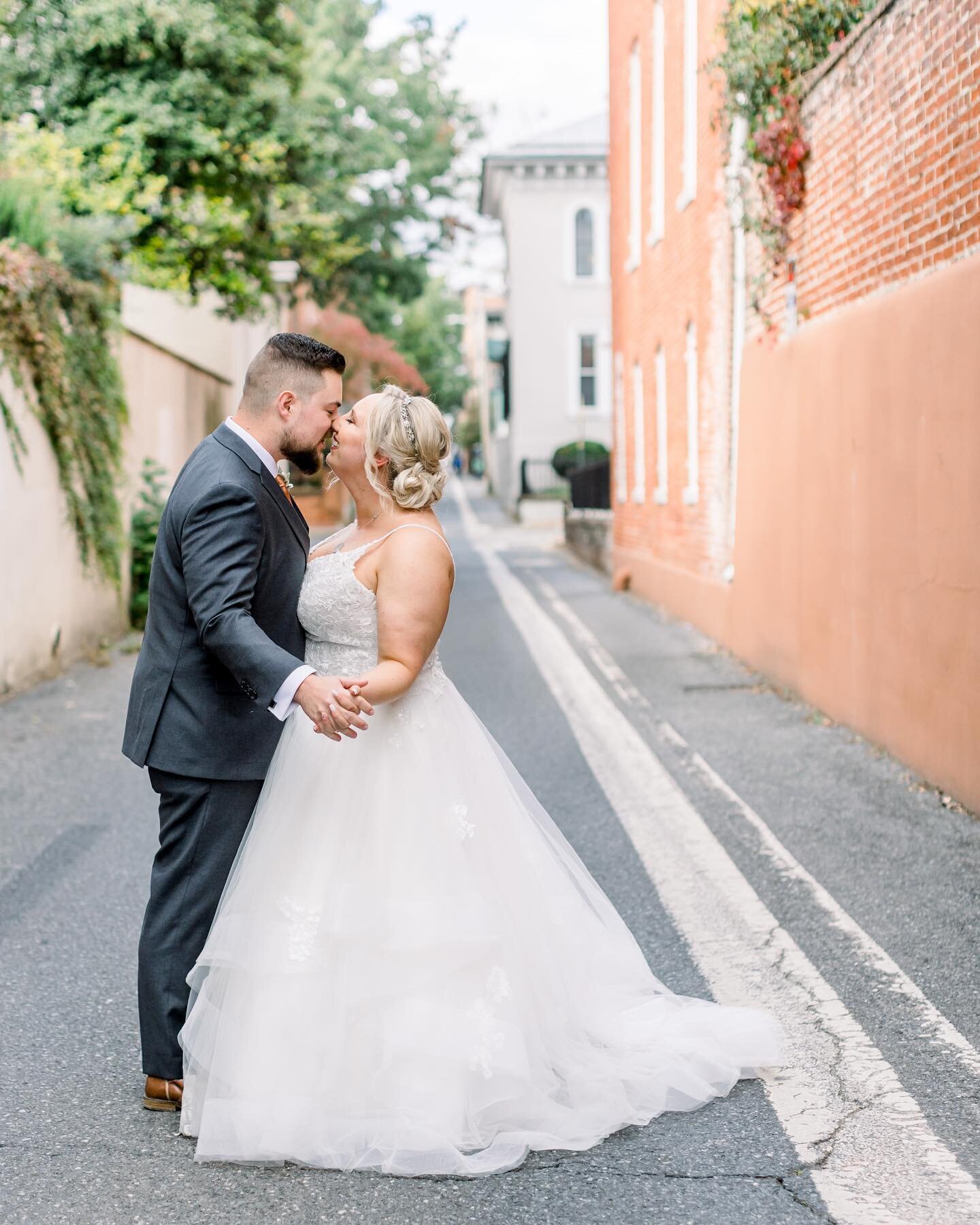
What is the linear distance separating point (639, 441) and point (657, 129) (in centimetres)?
424

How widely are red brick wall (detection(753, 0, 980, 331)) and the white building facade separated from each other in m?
29.0

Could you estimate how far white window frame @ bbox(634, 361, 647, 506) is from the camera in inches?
741

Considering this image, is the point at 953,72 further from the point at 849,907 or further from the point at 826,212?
the point at 849,907

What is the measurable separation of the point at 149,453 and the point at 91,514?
3086 millimetres

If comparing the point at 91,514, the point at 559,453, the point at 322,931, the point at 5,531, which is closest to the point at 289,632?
the point at 322,931

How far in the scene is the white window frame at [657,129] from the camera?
17.0 m

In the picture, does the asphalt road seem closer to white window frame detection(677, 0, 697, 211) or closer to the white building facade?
white window frame detection(677, 0, 697, 211)

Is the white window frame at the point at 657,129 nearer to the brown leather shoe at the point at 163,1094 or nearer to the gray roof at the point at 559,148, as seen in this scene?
the brown leather shoe at the point at 163,1094

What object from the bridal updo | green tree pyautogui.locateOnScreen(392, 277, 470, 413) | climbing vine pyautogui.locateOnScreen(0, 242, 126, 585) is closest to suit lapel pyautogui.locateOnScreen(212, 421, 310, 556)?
the bridal updo

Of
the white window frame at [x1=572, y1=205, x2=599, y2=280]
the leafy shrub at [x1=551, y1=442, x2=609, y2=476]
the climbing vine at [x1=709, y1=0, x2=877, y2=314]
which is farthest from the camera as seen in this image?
the white window frame at [x1=572, y1=205, x2=599, y2=280]

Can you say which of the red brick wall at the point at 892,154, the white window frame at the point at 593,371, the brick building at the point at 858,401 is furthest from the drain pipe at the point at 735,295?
the white window frame at the point at 593,371

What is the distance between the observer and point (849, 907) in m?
5.17

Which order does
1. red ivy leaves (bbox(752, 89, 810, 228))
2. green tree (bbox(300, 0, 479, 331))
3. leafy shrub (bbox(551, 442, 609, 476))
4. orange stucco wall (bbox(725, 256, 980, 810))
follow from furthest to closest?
leafy shrub (bbox(551, 442, 609, 476)), green tree (bbox(300, 0, 479, 331)), red ivy leaves (bbox(752, 89, 810, 228)), orange stucco wall (bbox(725, 256, 980, 810))

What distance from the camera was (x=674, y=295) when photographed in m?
16.3
